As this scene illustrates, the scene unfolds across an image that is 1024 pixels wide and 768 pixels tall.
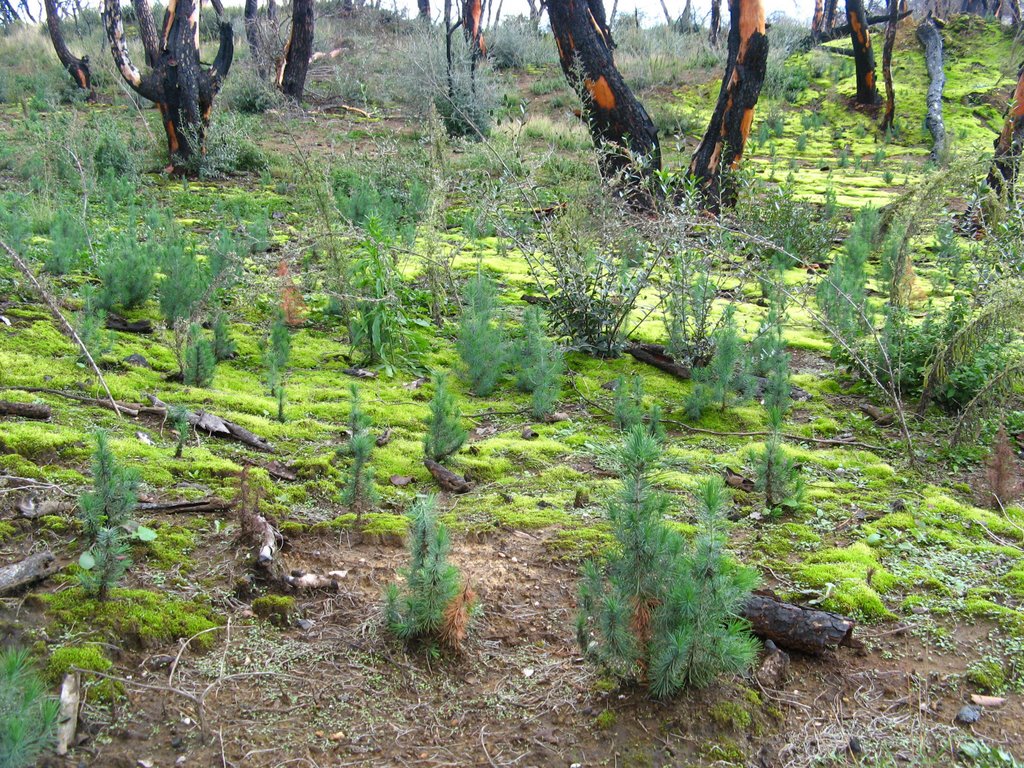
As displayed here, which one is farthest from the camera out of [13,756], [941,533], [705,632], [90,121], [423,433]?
[90,121]

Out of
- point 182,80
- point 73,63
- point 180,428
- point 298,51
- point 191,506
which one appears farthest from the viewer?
point 73,63

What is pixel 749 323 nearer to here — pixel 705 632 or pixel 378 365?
pixel 378 365

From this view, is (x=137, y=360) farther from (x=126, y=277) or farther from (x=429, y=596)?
(x=429, y=596)

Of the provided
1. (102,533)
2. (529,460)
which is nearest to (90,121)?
(529,460)

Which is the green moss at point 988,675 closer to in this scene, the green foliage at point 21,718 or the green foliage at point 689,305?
the green foliage at point 21,718

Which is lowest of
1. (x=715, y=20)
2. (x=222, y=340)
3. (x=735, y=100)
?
(x=222, y=340)

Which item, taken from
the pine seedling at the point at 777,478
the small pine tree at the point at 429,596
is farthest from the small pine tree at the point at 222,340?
the pine seedling at the point at 777,478

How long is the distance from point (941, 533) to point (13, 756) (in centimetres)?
328

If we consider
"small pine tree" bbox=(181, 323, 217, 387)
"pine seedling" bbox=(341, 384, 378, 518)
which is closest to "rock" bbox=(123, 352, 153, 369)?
"small pine tree" bbox=(181, 323, 217, 387)

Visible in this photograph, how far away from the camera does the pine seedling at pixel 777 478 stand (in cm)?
371

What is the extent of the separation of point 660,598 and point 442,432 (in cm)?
185

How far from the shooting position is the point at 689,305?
5.71m

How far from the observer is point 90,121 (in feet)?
39.7

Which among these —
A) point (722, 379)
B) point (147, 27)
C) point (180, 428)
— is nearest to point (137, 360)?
point (180, 428)
